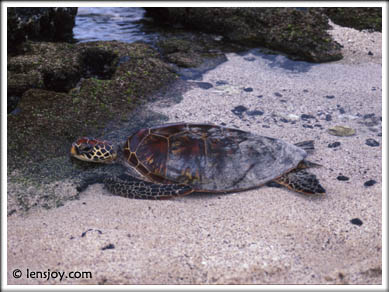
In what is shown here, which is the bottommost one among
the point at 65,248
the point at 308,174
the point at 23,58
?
the point at 65,248

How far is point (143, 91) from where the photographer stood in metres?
4.55

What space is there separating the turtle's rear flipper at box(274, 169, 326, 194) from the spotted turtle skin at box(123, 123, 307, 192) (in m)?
0.06

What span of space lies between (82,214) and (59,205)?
0.26m

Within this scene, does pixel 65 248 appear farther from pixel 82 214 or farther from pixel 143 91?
pixel 143 91

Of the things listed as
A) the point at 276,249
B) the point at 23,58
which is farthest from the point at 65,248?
the point at 23,58

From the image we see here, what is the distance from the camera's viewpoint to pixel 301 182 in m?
3.05

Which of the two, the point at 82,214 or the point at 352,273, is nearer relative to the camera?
the point at 352,273

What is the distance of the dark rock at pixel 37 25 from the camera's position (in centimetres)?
522

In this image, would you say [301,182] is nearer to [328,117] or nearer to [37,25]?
[328,117]

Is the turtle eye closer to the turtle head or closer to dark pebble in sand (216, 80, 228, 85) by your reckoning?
the turtle head

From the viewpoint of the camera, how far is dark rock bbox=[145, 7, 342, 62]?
5559mm

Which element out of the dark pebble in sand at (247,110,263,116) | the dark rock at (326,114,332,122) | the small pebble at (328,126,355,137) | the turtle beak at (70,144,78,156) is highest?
the dark rock at (326,114,332,122)

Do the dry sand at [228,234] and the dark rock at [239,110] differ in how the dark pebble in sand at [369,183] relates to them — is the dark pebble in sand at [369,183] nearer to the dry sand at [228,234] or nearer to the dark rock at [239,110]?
the dry sand at [228,234]

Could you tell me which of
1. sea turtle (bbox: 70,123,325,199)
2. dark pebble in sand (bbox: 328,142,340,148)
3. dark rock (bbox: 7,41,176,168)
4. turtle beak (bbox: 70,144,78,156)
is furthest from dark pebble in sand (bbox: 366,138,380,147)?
turtle beak (bbox: 70,144,78,156)
